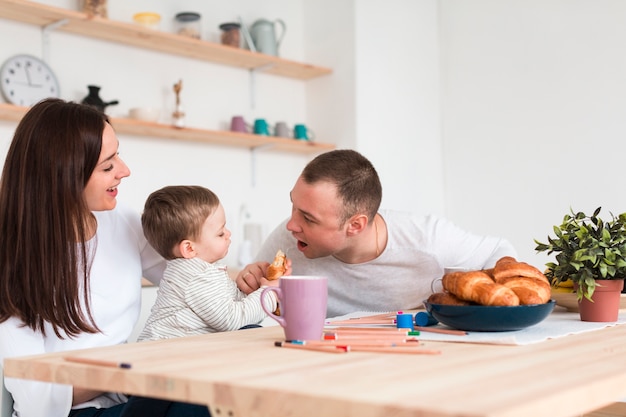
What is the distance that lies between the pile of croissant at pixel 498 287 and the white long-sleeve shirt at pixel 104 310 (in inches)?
29.6

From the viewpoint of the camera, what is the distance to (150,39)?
12.9 ft

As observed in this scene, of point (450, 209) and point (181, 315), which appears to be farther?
point (450, 209)

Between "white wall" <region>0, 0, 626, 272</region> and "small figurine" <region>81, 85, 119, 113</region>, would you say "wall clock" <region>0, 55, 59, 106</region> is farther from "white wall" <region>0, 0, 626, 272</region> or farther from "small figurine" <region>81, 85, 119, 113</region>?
"white wall" <region>0, 0, 626, 272</region>

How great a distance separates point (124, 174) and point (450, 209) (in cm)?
358

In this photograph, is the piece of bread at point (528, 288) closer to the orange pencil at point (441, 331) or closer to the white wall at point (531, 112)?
the orange pencil at point (441, 331)

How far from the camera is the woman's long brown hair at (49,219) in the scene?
1.61 m

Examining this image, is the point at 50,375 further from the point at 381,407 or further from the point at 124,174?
the point at 124,174

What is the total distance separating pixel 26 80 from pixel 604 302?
2.81 metres

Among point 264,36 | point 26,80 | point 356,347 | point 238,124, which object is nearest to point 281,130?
point 238,124

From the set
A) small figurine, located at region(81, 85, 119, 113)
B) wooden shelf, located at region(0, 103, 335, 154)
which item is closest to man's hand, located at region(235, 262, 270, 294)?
wooden shelf, located at region(0, 103, 335, 154)

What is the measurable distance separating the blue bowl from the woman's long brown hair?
794mm

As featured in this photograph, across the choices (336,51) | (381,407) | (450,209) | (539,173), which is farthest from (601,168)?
(381,407)

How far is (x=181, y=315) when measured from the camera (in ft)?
5.77

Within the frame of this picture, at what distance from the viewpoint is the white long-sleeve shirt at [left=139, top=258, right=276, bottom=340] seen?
1724 mm
